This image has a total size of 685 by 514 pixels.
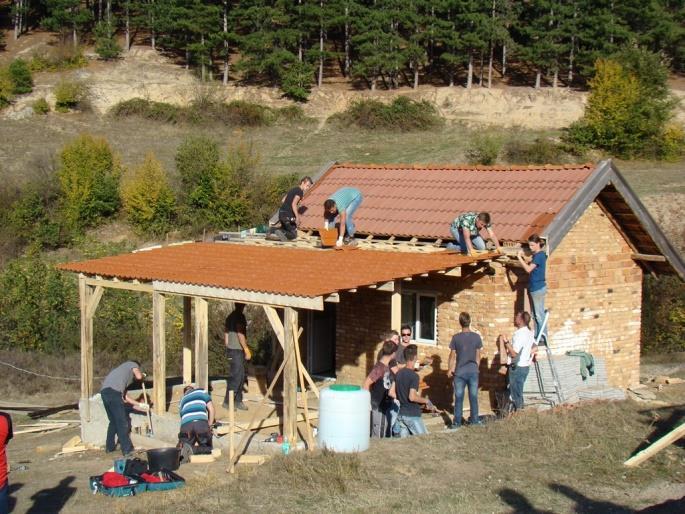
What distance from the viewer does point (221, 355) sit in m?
24.2

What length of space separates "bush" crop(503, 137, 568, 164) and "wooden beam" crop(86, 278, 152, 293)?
102ft

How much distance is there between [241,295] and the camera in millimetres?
13516

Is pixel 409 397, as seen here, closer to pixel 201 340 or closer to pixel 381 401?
pixel 381 401

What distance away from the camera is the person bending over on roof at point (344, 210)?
1642 cm

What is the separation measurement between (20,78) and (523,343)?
1913 inches

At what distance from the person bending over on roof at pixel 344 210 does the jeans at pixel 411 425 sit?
4.14 m

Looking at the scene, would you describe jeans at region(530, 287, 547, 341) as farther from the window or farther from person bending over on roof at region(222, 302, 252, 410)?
person bending over on roof at region(222, 302, 252, 410)

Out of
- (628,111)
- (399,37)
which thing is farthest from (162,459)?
(399,37)

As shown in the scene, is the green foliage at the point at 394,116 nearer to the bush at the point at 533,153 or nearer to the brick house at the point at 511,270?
the bush at the point at 533,153

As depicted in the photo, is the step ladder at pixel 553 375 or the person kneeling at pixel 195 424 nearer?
the person kneeling at pixel 195 424

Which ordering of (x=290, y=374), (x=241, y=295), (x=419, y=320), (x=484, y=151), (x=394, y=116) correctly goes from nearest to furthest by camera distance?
(x=290, y=374), (x=241, y=295), (x=419, y=320), (x=484, y=151), (x=394, y=116)

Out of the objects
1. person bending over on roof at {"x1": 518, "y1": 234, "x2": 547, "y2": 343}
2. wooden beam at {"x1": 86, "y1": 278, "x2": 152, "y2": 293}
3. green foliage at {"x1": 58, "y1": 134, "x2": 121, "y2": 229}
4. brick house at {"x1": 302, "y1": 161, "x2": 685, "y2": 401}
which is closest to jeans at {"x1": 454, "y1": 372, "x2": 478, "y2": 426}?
brick house at {"x1": 302, "y1": 161, "x2": 685, "y2": 401}

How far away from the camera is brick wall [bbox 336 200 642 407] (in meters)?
15.2

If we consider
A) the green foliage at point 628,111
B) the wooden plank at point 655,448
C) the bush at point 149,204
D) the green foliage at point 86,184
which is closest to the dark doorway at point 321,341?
the wooden plank at point 655,448
